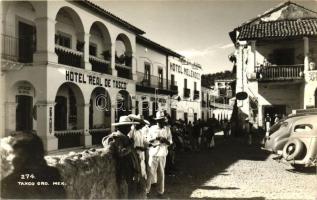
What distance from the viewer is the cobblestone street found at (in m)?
6.45

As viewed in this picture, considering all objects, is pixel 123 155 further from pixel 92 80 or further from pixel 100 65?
pixel 100 65

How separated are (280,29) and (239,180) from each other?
12.3 m

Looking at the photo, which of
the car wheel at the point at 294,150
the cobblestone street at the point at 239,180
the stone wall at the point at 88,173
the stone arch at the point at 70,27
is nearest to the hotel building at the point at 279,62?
the cobblestone street at the point at 239,180

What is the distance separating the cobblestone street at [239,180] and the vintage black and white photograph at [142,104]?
40 millimetres

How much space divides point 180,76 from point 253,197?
71.8 feet

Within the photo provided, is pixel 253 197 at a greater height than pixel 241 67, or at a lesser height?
lesser

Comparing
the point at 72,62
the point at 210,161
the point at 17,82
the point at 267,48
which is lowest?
the point at 210,161

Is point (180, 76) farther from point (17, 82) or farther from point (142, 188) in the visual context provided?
point (142, 188)

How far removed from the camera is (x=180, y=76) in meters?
27.8

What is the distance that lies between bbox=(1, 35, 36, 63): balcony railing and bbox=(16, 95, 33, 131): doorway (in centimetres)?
139

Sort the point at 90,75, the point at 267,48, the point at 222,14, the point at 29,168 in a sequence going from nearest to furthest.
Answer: the point at 29,168 < the point at 222,14 < the point at 90,75 < the point at 267,48

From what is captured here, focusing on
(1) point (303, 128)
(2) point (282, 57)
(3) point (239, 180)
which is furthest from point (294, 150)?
(2) point (282, 57)

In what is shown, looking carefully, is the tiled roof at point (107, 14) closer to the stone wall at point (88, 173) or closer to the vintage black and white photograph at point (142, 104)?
the vintage black and white photograph at point (142, 104)

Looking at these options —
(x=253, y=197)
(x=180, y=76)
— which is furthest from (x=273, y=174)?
(x=180, y=76)
